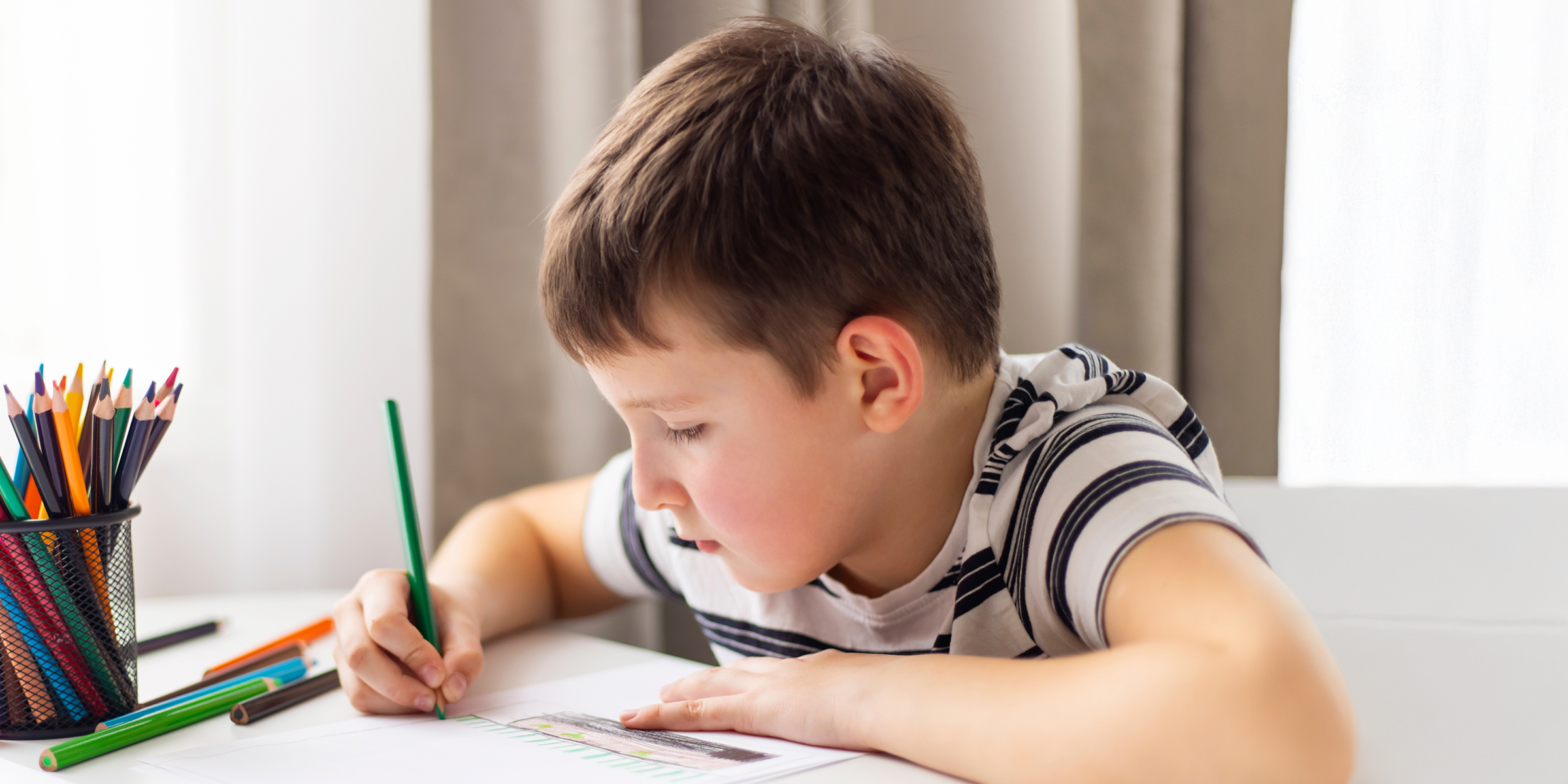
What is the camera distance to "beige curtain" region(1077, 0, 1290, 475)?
105 centimetres

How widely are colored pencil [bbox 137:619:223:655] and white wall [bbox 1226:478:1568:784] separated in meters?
0.73

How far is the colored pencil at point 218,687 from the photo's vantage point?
0.53 metres

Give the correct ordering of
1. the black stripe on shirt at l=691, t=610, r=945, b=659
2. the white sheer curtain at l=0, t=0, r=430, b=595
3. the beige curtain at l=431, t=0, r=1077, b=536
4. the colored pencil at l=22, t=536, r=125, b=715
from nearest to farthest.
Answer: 1. the colored pencil at l=22, t=536, r=125, b=715
2. the black stripe on shirt at l=691, t=610, r=945, b=659
3. the white sheer curtain at l=0, t=0, r=430, b=595
4. the beige curtain at l=431, t=0, r=1077, b=536

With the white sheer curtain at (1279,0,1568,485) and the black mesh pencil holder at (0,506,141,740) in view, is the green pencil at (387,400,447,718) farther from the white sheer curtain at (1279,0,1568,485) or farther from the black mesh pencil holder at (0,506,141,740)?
the white sheer curtain at (1279,0,1568,485)

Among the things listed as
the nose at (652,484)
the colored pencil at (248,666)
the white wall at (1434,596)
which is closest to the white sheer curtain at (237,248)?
the colored pencil at (248,666)

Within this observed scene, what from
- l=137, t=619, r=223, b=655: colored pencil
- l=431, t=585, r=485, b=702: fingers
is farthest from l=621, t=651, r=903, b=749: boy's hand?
l=137, t=619, r=223, b=655: colored pencil

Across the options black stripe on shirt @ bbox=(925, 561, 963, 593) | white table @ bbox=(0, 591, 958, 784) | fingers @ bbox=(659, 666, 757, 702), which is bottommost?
white table @ bbox=(0, 591, 958, 784)

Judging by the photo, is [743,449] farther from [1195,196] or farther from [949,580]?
[1195,196]

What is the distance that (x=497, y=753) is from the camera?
0.50 metres

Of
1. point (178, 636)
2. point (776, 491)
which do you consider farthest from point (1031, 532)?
point (178, 636)

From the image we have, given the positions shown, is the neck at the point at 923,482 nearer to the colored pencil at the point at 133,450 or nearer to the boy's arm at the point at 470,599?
the boy's arm at the point at 470,599

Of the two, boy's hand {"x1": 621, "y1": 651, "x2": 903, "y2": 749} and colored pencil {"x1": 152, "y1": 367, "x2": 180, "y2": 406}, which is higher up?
colored pencil {"x1": 152, "y1": 367, "x2": 180, "y2": 406}

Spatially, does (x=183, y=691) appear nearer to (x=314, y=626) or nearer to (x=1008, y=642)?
(x=314, y=626)

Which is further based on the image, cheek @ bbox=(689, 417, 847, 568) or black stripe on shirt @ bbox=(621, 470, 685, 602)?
black stripe on shirt @ bbox=(621, 470, 685, 602)
